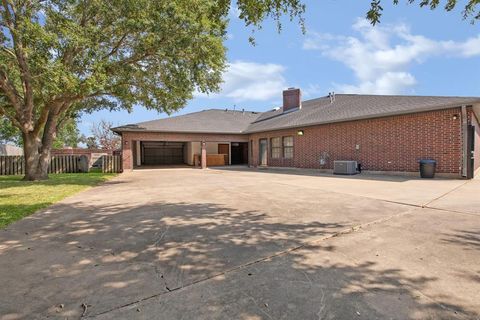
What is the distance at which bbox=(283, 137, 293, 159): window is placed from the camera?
19219mm

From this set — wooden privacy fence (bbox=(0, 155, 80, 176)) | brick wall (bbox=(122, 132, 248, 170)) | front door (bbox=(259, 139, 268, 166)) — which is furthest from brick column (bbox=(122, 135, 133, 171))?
front door (bbox=(259, 139, 268, 166))

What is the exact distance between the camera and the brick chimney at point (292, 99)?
22.7 metres

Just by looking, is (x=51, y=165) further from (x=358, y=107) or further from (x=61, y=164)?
(x=358, y=107)

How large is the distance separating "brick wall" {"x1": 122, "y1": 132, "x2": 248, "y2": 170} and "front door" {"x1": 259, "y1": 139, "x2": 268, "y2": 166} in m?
2.31

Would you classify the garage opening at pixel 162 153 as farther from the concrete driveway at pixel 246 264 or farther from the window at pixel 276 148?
the concrete driveway at pixel 246 264

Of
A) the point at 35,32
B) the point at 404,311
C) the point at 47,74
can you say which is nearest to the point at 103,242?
the point at 404,311

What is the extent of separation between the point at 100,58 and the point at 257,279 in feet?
34.3

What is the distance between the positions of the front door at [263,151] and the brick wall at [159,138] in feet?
7.57

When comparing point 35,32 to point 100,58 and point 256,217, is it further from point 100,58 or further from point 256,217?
point 256,217

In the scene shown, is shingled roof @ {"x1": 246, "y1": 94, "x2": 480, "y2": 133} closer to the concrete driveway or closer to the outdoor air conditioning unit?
the outdoor air conditioning unit

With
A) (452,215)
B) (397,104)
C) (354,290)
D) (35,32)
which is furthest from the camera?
(397,104)

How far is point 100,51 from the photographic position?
413 inches

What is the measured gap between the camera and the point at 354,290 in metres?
2.52

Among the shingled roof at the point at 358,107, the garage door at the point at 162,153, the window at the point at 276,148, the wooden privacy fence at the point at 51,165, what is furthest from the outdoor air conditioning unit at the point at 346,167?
the garage door at the point at 162,153
